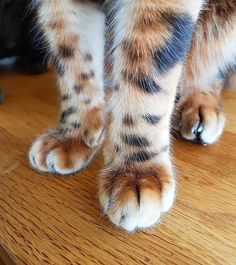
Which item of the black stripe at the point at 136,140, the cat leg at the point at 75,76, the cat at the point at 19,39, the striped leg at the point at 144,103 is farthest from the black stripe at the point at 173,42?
the cat at the point at 19,39

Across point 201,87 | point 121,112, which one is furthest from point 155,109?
point 201,87

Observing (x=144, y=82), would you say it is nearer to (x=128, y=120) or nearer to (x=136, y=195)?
(x=128, y=120)

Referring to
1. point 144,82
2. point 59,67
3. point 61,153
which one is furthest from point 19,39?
point 144,82

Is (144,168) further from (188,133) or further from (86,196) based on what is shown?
(188,133)

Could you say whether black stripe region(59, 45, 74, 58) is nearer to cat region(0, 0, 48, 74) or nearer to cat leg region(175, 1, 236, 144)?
cat leg region(175, 1, 236, 144)

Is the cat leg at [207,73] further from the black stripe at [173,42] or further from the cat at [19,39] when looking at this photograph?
the cat at [19,39]

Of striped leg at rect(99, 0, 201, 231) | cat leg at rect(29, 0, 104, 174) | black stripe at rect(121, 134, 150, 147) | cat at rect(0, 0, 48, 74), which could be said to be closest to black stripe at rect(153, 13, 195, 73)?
striped leg at rect(99, 0, 201, 231)
